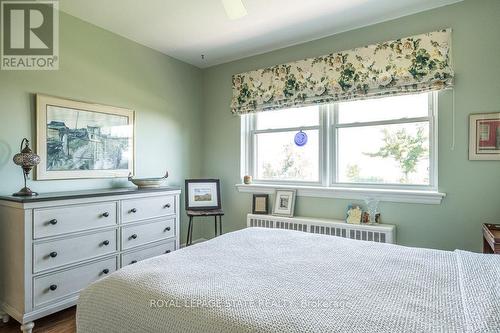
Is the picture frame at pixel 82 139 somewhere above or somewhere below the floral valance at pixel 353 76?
below

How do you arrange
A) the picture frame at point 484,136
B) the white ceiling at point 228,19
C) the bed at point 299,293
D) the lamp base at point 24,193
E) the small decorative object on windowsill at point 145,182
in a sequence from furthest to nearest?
the small decorative object on windowsill at point 145,182 < the white ceiling at point 228,19 < the picture frame at point 484,136 < the lamp base at point 24,193 < the bed at point 299,293

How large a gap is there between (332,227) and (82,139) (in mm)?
2565

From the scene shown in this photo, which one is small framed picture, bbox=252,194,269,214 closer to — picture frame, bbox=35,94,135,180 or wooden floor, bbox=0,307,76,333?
picture frame, bbox=35,94,135,180

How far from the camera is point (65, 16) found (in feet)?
8.38

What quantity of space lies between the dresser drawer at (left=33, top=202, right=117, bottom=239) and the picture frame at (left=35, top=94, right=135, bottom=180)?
484mm

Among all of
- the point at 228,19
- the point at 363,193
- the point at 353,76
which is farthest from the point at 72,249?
the point at 353,76

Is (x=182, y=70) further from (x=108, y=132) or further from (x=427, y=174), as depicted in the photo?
(x=427, y=174)

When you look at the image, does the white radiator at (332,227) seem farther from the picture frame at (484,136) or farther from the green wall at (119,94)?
the green wall at (119,94)

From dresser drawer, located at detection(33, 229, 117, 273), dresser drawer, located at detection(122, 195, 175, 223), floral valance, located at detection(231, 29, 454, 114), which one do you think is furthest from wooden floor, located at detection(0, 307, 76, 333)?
floral valance, located at detection(231, 29, 454, 114)

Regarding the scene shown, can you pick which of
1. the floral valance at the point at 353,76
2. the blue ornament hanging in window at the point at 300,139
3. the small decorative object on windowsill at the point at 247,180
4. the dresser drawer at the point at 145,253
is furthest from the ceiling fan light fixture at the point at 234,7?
the dresser drawer at the point at 145,253

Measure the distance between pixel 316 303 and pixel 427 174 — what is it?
7.12 ft

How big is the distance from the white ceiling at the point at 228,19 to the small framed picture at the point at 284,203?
171 centimetres

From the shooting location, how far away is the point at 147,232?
279 cm

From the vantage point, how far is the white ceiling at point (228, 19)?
242cm
